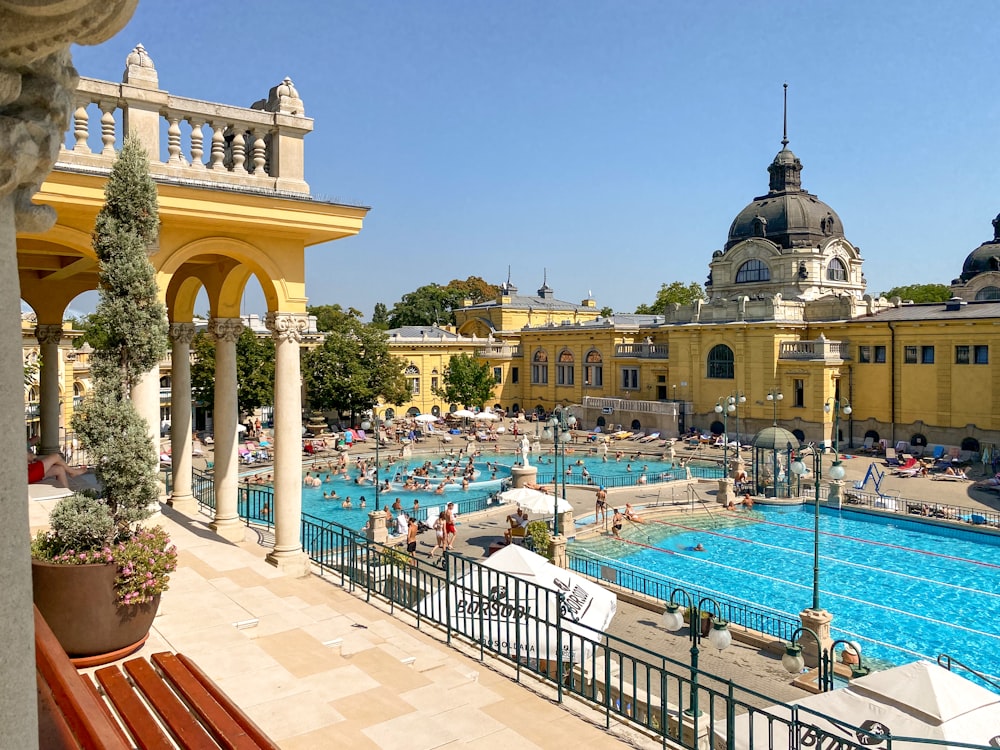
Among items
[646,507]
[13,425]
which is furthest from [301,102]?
[646,507]

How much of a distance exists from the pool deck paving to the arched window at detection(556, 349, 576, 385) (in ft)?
153

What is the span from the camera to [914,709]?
798cm

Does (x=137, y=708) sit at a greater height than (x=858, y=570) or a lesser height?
greater

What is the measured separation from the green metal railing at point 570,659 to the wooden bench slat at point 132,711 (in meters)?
3.54

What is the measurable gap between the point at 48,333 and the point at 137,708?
47.1ft

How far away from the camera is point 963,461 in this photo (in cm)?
3738

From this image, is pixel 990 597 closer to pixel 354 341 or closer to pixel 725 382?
pixel 725 382

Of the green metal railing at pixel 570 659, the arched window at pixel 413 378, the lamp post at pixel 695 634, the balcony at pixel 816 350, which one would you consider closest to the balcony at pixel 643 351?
the balcony at pixel 816 350

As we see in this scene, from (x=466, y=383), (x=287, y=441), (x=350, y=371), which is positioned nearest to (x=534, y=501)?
(x=287, y=441)

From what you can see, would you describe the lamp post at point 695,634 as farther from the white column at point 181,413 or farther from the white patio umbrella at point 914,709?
the white column at point 181,413

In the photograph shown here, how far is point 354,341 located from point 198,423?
49.8 ft

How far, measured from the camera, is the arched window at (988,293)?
51.9 m

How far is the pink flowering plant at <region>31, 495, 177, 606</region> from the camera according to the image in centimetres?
680

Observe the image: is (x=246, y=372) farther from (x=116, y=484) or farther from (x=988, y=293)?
(x=988, y=293)
